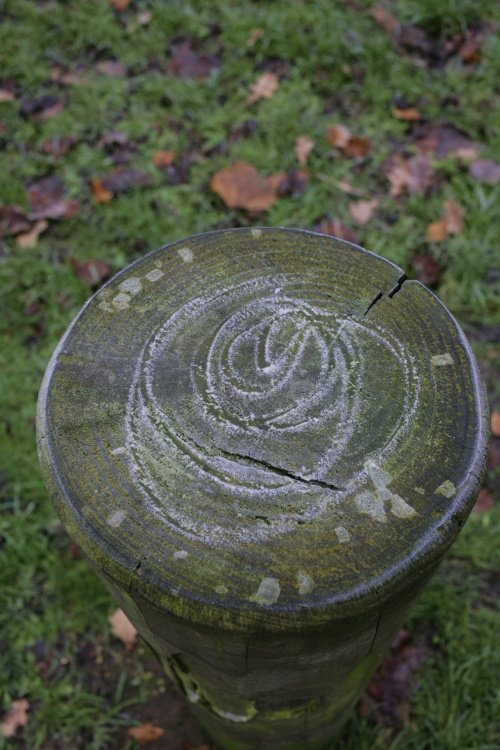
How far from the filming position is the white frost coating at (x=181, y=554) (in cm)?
120

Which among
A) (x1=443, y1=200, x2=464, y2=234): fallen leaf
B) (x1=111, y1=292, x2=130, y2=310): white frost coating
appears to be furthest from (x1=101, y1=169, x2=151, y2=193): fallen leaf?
(x1=111, y1=292, x2=130, y2=310): white frost coating

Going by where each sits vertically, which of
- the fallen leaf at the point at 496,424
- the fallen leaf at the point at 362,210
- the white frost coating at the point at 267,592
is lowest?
the fallen leaf at the point at 496,424

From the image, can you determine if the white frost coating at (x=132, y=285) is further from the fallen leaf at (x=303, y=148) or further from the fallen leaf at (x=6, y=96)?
the fallen leaf at (x=6, y=96)

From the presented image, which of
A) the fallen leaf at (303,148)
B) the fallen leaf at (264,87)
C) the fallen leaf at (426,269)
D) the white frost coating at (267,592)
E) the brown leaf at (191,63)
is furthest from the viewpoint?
the brown leaf at (191,63)

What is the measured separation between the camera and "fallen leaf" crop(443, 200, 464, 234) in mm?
3209

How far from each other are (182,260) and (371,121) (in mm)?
2383

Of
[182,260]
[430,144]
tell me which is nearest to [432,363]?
[182,260]

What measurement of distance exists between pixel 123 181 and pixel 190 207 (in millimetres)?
376

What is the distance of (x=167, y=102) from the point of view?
3.76 m

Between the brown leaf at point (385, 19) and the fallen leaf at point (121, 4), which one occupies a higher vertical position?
the fallen leaf at point (121, 4)

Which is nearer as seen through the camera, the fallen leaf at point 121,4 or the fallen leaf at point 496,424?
the fallen leaf at point 496,424

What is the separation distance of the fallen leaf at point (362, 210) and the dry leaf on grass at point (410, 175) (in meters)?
0.13

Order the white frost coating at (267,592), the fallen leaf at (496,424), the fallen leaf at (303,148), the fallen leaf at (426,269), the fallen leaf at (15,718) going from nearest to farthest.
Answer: the white frost coating at (267,592) → the fallen leaf at (15,718) → the fallen leaf at (496,424) → the fallen leaf at (426,269) → the fallen leaf at (303,148)

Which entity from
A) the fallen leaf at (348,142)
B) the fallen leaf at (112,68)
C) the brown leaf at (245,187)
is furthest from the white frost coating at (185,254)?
the fallen leaf at (112,68)
